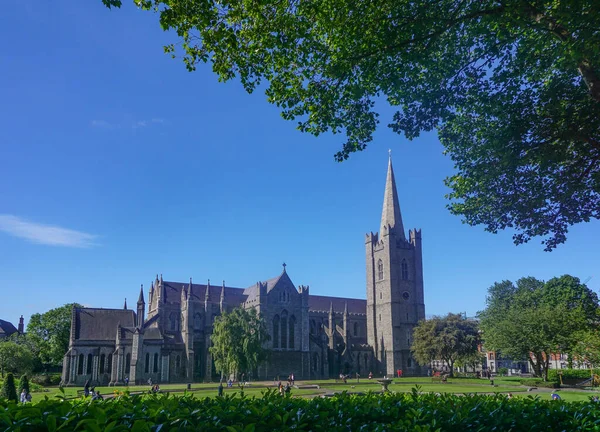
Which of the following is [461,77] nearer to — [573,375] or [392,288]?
[573,375]

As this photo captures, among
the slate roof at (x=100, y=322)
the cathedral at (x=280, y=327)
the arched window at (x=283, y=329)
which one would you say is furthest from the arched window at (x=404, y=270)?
the slate roof at (x=100, y=322)

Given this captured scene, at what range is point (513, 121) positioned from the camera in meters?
14.9

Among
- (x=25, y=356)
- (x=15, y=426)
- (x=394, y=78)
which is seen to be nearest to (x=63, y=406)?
(x=15, y=426)

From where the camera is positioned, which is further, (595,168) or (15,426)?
(595,168)

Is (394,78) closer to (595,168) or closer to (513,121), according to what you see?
(513,121)

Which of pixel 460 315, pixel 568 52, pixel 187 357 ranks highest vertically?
pixel 568 52

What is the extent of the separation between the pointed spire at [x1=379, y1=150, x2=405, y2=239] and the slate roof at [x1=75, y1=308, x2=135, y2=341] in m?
46.0

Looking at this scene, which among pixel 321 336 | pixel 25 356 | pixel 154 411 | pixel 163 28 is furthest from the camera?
pixel 321 336

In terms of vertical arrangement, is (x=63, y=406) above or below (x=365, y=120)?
below

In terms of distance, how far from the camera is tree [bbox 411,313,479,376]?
6656 cm

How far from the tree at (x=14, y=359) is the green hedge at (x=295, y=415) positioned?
5931 centimetres

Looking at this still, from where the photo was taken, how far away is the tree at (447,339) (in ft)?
218

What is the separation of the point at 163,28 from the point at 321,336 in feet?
225

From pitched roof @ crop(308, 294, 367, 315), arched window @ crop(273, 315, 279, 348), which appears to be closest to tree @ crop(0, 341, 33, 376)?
arched window @ crop(273, 315, 279, 348)
